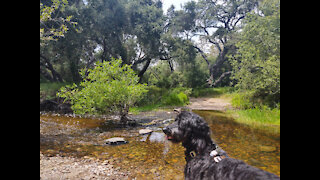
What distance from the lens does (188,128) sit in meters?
2.61

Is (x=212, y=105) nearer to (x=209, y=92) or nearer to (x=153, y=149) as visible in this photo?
(x=209, y=92)

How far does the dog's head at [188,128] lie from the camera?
2490 millimetres

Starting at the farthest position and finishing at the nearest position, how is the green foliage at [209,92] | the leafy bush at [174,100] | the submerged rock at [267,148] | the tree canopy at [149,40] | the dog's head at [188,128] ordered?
the green foliage at [209,92], the leafy bush at [174,100], the tree canopy at [149,40], the submerged rock at [267,148], the dog's head at [188,128]

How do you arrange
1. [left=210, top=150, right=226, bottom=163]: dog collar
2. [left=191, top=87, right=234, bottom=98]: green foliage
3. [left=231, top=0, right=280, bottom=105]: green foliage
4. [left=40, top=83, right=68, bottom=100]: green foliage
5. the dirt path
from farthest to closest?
[left=191, top=87, right=234, bottom=98]: green foliage < [left=40, top=83, right=68, bottom=100]: green foliage < the dirt path < [left=231, top=0, right=280, bottom=105]: green foliage < [left=210, top=150, right=226, bottom=163]: dog collar

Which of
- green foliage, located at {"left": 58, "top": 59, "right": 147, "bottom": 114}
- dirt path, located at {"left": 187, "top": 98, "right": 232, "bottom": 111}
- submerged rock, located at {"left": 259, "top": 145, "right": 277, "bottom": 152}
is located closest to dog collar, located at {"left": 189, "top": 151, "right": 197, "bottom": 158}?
submerged rock, located at {"left": 259, "top": 145, "right": 277, "bottom": 152}

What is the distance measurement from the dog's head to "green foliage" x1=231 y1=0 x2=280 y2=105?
247 inches

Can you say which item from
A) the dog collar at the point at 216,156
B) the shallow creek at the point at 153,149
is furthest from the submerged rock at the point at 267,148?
the dog collar at the point at 216,156

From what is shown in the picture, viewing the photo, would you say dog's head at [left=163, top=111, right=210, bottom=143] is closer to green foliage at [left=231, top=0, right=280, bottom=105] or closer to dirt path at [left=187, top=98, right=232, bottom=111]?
green foliage at [left=231, top=0, right=280, bottom=105]

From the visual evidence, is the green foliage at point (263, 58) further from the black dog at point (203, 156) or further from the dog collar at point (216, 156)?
the dog collar at point (216, 156)

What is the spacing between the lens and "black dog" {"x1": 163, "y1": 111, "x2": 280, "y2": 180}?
1.67 m

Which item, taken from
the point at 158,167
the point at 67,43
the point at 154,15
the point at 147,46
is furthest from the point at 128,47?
the point at 158,167
